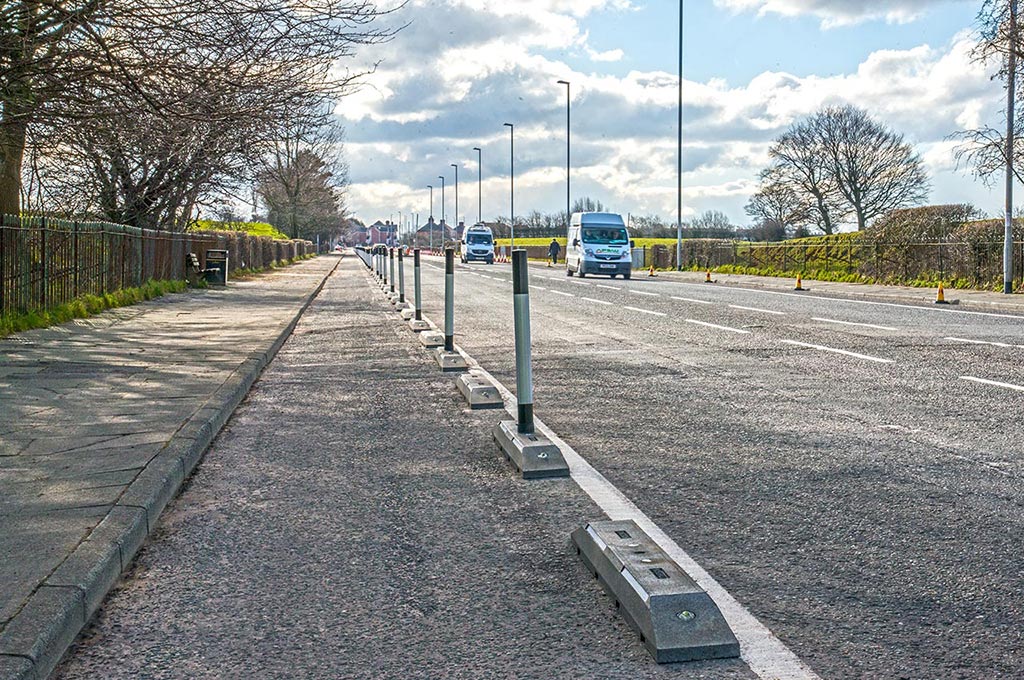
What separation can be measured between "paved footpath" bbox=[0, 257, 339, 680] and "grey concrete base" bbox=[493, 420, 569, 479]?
182 cm

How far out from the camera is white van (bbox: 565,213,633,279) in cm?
4212

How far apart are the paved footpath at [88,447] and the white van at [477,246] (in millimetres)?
58705

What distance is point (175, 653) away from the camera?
140 inches

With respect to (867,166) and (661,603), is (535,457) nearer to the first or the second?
(661,603)

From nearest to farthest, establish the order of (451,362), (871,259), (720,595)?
(720,595), (451,362), (871,259)

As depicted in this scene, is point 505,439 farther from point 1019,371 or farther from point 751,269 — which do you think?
point 751,269

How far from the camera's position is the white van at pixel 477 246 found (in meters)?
73.6

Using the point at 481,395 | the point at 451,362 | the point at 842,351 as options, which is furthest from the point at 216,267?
the point at 481,395

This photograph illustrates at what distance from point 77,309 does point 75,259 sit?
102cm

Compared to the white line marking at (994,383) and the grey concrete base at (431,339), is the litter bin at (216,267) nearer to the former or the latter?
the grey concrete base at (431,339)

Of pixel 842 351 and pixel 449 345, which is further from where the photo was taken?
pixel 449 345

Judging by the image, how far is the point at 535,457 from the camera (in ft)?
19.9

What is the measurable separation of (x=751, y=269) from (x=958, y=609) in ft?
132

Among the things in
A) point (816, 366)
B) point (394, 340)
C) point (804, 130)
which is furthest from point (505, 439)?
point (804, 130)
